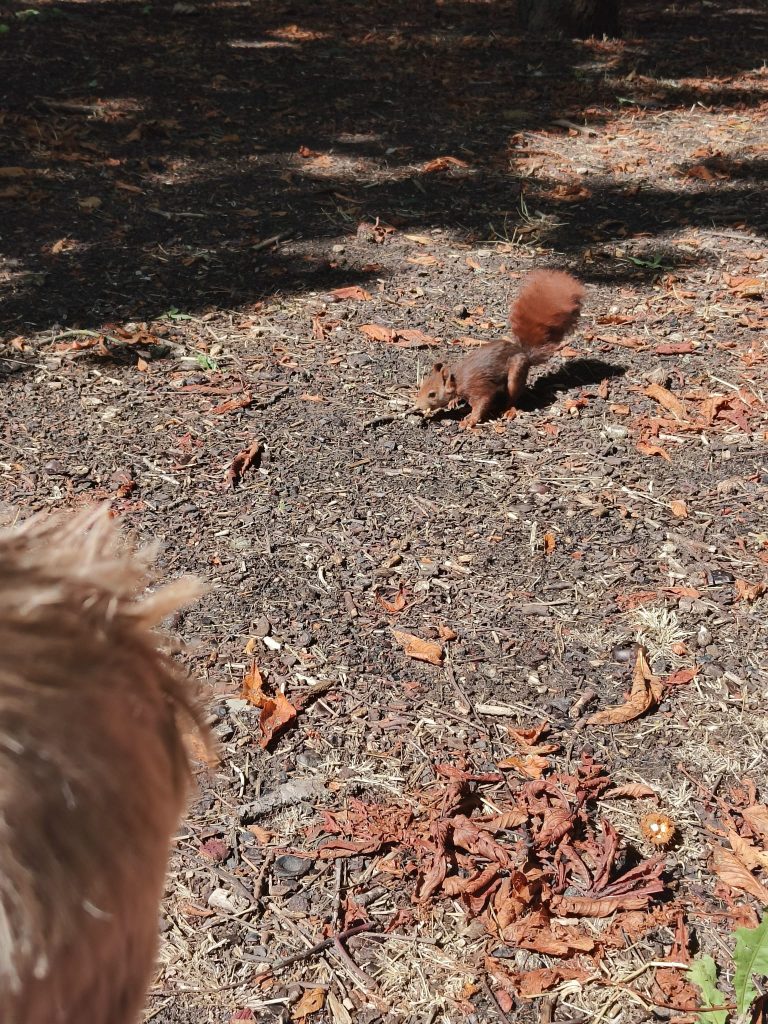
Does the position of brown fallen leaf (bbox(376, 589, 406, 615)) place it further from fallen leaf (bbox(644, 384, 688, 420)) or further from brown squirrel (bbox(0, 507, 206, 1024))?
brown squirrel (bbox(0, 507, 206, 1024))

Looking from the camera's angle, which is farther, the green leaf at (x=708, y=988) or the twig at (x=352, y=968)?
the twig at (x=352, y=968)

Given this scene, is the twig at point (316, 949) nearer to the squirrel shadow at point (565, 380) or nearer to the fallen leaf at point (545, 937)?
the fallen leaf at point (545, 937)

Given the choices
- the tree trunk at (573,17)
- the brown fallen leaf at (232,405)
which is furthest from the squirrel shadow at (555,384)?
the tree trunk at (573,17)

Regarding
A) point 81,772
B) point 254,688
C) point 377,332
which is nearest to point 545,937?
point 254,688

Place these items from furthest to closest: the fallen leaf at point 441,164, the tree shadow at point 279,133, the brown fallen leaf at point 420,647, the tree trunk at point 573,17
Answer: the tree trunk at point 573,17, the fallen leaf at point 441,164, the tree shadow at point 279,133, the brown fallen leaf at point 420,647

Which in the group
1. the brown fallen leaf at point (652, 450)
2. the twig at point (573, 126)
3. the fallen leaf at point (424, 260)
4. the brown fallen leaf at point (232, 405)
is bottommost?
the brown fallen leaf at point (652, 450)

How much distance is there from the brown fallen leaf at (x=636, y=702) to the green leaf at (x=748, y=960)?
3.09 ft

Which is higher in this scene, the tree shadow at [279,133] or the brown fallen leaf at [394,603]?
the tree shadow at [279,133]

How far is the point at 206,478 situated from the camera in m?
4.55

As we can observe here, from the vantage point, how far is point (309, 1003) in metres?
2.63

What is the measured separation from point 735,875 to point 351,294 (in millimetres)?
4056

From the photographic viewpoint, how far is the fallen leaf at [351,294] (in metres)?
5.99

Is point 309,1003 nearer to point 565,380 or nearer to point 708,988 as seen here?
point 708,988

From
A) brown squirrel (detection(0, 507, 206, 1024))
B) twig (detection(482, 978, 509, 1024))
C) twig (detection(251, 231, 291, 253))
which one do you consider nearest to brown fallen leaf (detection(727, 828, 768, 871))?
twig (detection(482, 978, 509, 1024))
